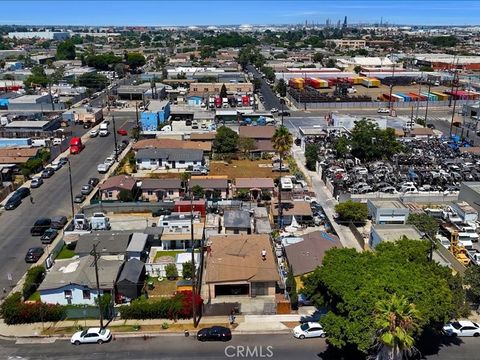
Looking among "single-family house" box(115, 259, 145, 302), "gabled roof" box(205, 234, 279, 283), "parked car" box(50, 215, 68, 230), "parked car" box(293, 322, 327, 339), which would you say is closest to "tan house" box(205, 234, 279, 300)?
"gabled roof" box(205, 234, 279, 283)

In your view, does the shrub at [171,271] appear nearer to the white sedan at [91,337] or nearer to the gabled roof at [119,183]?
the white sedan at [91,337]

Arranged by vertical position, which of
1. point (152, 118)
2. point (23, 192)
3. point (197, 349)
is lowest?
point (197, 349)

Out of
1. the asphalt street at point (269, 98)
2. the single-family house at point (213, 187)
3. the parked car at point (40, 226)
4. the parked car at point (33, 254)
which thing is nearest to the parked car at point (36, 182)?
the parked car at point (40, 226)

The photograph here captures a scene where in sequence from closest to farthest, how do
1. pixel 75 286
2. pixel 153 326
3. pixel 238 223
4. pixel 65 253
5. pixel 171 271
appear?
pixel 153 326 → pixel 75 286 → pixel 171 271 → pixel 65 253 → pixel 238 223

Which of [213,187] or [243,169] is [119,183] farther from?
[243,169]

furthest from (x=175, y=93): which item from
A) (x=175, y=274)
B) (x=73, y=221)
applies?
(x=175, y=274)

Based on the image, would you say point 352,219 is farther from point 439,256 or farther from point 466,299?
point 466,299

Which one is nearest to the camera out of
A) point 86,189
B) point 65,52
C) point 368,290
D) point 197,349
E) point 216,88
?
point 368,290

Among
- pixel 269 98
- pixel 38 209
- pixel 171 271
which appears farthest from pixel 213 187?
pixel 269 98
